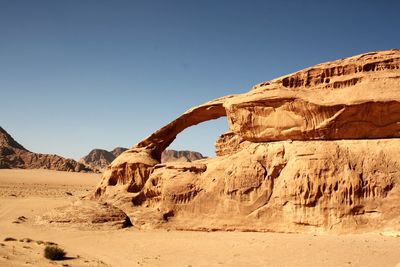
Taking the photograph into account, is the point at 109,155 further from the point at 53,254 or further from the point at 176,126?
the point at 53,254

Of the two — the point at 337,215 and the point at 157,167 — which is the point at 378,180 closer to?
the point at 337,215

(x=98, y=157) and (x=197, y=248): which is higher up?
(x=98, y=157)

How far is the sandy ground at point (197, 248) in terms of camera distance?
10.0m

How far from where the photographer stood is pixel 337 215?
12688 mm

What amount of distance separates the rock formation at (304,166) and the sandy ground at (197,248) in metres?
0.86

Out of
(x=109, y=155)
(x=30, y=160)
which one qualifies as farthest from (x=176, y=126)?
(x=109, y=155)

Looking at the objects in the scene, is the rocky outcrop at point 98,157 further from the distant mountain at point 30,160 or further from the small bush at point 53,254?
the small bush at point 53,254

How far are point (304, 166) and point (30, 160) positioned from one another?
76.6 m

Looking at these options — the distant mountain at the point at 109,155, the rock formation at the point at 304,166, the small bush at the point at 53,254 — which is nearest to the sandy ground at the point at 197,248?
the small bush at the point at 53,254

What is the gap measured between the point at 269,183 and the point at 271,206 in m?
0.90

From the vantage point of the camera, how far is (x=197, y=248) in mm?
11961

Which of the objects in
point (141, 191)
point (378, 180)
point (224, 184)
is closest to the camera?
point (378, 180)

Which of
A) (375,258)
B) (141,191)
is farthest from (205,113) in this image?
(375,258)

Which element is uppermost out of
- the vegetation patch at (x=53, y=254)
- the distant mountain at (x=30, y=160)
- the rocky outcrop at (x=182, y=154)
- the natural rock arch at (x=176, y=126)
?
the rocky outcrop at (x=182, y=154)
